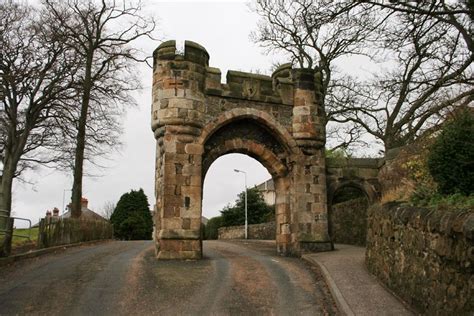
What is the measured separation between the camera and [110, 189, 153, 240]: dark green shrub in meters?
37.9

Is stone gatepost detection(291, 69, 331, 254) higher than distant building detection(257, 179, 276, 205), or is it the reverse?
distant building detection(257, 179, 276, 205)

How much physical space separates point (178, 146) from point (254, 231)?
63.9 feet

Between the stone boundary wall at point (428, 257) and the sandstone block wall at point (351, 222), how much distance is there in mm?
9514

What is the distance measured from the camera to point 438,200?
25.8ft

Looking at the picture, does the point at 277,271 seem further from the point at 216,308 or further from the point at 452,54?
the point at 452,54

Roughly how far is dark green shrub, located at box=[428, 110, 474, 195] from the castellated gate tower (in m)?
7.53

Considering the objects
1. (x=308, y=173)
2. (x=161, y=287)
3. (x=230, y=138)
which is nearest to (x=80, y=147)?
(x=230, y=138)

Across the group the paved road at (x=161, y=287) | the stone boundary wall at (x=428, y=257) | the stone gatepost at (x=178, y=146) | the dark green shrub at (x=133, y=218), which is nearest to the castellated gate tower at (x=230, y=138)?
the stone gatepost at (x=178, y=146)

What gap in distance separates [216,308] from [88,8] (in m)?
19.2

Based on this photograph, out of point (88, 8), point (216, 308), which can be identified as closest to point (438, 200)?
point (216, 308)

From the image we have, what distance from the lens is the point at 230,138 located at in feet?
50.6

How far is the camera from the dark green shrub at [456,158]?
763 centimetres

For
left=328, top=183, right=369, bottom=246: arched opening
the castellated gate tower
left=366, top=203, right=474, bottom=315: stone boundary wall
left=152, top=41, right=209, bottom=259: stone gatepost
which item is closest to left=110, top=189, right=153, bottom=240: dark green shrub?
left=328, top=183, right=369, bottom=246: arched opening

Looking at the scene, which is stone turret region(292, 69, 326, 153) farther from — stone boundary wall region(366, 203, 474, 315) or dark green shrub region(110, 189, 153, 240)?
dark green shrub region(110, 189, 153, 240)
